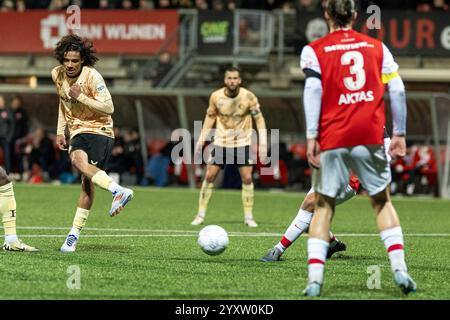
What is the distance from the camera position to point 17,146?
1073 inches

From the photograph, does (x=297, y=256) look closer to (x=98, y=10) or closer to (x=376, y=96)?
(x=376, y=96)

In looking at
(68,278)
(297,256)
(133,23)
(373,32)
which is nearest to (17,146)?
(133,23)

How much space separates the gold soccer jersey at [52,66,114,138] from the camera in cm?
1023

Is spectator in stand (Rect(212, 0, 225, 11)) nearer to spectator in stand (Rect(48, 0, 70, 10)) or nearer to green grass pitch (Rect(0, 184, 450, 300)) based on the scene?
spectator in stand (Rect(48, 0, 70, 10))

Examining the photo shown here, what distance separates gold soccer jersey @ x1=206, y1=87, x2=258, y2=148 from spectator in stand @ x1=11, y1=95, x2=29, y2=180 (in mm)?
11888

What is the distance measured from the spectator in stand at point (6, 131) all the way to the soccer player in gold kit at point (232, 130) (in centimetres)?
1162

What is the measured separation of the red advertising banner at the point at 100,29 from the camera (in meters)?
30.4

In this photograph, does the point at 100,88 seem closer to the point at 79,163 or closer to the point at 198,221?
the point at 79,163

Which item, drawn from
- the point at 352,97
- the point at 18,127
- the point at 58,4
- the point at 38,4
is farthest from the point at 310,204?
the point at 38,4

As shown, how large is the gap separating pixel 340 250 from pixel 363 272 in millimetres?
1285

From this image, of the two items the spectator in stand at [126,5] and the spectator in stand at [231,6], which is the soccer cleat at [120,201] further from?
the spectator in stand at [126,5]

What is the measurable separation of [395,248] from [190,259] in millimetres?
2808

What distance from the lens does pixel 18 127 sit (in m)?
26.4

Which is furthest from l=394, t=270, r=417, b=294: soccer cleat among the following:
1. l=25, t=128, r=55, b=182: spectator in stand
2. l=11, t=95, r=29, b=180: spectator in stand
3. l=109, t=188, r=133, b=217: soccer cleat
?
l=25, t=128, r=55, b=182: spectator in stand
